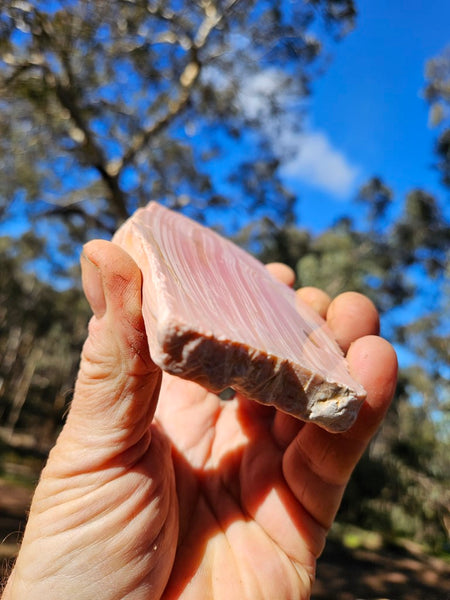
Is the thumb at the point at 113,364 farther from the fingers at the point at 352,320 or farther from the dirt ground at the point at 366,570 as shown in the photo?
the dirt ground at the point at 366,570

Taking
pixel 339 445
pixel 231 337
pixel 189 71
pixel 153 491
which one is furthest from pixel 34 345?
pixel 231 337

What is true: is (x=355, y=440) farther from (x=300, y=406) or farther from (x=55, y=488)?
(x=55, y=488)

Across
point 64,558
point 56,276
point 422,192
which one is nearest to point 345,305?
point 64,558

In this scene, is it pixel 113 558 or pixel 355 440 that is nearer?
pixel 113 558

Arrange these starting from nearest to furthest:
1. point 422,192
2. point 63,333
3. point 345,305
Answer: point 345,305 < point 422,192 < point 63,333

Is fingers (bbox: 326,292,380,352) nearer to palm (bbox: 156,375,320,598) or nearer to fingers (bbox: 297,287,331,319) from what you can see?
fingers (bbox: 297,287,331,319)

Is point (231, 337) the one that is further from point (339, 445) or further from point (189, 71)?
point (189, 71)

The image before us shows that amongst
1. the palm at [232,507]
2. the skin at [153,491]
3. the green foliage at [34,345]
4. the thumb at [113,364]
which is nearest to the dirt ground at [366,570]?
the palm at [232,507]
